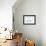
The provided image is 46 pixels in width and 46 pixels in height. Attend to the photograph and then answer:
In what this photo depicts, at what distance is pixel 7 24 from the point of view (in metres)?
4.23

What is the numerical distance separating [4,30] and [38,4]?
231 centimetres

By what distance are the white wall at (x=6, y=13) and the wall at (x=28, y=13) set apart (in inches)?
47.8

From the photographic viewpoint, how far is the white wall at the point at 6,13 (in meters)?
4.16

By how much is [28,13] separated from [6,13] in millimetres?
1479

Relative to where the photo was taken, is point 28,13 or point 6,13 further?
point 28,13

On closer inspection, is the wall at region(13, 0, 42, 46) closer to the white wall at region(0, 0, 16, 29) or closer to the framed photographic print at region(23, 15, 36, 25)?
the framed photographic print at region(23, 15, 36, 25)

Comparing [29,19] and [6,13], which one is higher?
[6,13]

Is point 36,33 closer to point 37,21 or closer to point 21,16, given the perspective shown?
point 37,21

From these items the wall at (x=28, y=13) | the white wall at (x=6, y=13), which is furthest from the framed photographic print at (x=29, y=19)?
Answer: the white wall at (x=6, y=13)

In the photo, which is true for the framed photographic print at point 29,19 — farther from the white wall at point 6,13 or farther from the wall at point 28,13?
the white wall at point 6,13

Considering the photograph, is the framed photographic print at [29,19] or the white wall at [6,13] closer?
the white wall at [6,13]

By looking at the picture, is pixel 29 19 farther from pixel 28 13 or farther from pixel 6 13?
pixel 6 13

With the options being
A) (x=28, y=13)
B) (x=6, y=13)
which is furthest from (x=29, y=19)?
(x=6, y=13)

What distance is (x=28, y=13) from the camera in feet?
17.8
